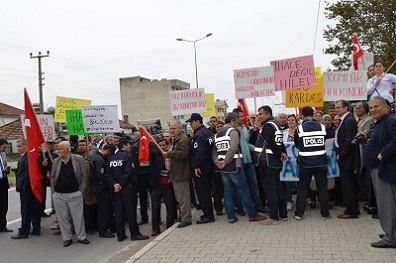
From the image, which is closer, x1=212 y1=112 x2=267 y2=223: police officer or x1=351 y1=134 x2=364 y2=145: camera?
x1=351 y1=134 x2=364 y2=145: camera

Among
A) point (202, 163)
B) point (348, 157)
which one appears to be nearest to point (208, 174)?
point (202, 163)

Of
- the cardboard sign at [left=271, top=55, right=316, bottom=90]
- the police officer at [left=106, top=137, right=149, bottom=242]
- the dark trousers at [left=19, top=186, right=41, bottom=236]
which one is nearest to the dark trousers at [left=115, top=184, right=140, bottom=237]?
the police officer at [left=106, top=137, right=149, bottom=242]

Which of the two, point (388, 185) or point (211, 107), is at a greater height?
point (211, 107)

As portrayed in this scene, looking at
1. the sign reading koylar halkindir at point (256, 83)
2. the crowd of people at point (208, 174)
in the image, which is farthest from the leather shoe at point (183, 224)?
→ the sign reading koylar halkindir at point (256, 83)

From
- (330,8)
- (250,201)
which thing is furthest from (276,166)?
(330,8)

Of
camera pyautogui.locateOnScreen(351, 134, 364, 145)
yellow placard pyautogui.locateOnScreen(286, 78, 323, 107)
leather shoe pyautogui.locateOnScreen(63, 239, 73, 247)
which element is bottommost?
leather shoe pyautogui.locateOnScreen(63, 239, 73, 247)

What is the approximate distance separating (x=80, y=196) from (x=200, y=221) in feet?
7.56

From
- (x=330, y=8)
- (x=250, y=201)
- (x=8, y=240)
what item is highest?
(x=330, y=8)

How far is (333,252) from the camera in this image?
6.07 m

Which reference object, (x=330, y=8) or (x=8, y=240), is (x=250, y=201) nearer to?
(x=8, y=240)

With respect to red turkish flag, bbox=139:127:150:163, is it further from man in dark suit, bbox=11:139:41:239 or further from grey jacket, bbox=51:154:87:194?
man in dark suit, bbox=11:139:41:239

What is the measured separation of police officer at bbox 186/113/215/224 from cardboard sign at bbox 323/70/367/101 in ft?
10.5

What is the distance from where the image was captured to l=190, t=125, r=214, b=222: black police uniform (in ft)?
27.6

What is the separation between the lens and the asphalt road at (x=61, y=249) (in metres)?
7.48
